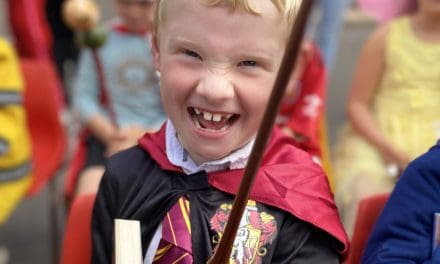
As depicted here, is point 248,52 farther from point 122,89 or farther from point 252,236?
point 122,89

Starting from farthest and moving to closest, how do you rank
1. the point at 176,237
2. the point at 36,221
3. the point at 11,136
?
the point at 36,221 < the point at 11,136 < the point at 176,237

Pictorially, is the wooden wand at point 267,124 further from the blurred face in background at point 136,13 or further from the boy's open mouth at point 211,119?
the blurred face in background at point 136,13

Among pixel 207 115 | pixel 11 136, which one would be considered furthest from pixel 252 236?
pixel 11 136

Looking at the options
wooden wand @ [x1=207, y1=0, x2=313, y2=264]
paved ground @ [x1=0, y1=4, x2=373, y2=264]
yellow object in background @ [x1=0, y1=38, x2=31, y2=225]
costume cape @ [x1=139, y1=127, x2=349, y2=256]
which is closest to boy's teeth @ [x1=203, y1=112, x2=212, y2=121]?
costume cape @ [x1=139, y1=127, x2=349, y2=256]

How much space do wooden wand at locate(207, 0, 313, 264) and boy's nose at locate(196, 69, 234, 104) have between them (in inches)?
8.0

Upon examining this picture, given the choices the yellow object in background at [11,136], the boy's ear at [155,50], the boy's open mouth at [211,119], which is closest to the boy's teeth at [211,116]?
the boy's open mouth at [211,119]

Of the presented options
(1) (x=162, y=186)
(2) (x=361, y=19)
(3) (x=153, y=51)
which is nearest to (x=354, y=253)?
(1) (x=162, y=186)

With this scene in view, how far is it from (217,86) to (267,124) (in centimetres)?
26

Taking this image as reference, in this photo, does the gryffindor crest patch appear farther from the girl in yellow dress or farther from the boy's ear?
the girl in yellow dress

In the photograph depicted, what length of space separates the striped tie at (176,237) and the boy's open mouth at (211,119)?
0.12 metres

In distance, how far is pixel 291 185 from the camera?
1.14 metres

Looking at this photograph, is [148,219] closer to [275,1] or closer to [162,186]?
[162,186]

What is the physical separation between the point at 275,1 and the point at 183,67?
5.6 inches

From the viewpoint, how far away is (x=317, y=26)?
274cm
